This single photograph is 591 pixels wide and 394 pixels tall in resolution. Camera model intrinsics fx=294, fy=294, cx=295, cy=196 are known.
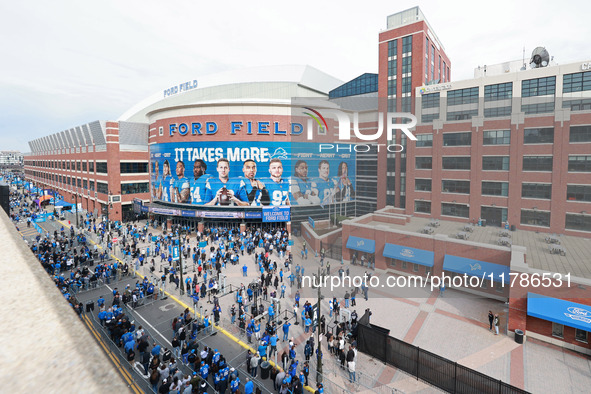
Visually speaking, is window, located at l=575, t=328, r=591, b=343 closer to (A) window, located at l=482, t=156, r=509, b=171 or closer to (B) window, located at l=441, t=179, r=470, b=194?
(A) window, located at l=482, t=156, r=509, b=171

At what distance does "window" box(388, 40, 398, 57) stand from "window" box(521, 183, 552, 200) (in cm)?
2920

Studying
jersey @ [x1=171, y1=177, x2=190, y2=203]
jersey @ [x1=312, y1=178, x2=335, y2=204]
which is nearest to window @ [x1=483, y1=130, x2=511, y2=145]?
jersey @ [x1=312, y1=178, x2=335, y2=204]

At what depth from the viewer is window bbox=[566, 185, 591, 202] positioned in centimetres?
3152

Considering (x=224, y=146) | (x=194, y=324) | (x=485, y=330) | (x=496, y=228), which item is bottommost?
(x=485, y=330)

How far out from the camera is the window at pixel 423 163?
41.6 meters

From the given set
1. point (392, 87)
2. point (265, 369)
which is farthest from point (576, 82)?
point (265, 369)

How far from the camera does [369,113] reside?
5528cm

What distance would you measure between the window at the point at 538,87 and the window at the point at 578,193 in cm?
1130

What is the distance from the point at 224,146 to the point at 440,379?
40.1 meters

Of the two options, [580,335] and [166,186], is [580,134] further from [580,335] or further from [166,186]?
[166,186]

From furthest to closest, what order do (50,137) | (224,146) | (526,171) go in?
(50,137) → (224,146) → (526,171)

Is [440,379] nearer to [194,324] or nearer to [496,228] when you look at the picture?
[194,324]

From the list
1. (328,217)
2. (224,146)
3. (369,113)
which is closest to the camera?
(224,146)

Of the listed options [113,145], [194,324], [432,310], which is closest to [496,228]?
[432,310]
